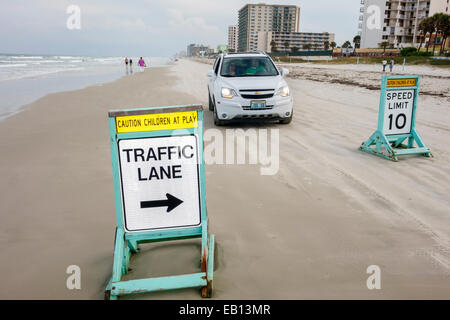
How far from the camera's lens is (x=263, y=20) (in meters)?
183

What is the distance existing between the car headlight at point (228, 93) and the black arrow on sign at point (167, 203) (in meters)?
5.63

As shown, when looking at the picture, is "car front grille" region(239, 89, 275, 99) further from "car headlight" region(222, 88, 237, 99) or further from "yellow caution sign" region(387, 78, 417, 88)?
"yellow caution sign" region(387, 78, 417, 88)

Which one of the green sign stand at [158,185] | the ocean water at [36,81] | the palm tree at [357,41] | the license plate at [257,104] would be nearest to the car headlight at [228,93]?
the license plate at [257,104]

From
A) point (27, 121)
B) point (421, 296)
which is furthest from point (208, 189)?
point (27, 121)

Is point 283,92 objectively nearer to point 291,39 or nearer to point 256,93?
point 256,93

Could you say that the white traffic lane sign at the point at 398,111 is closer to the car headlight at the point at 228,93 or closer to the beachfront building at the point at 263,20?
the car headlight at the point at 228,93

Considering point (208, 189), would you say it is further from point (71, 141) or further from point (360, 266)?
point (71, 141)

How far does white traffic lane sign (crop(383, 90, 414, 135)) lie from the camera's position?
604 centimetres

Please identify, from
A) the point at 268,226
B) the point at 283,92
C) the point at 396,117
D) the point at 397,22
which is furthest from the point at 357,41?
the point at 268,226

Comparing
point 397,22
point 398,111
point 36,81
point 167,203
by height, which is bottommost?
point 167,203

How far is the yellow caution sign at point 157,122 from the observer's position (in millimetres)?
2643

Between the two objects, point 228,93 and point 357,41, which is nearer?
point 228,93

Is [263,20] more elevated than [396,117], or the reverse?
[263,20]

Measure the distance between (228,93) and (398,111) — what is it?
369cm
